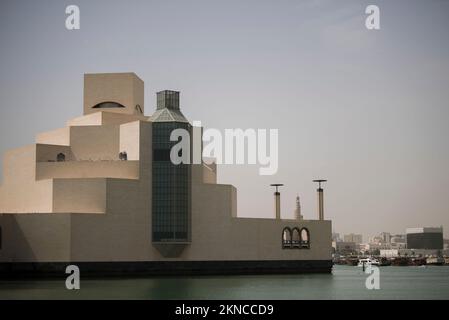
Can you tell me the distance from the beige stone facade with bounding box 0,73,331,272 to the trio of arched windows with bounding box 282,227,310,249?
1.58ft

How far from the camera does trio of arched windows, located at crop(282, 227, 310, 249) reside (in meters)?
91.6

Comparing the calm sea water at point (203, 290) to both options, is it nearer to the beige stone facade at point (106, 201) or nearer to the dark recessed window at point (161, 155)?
the beige stone facade at point (106, 201)

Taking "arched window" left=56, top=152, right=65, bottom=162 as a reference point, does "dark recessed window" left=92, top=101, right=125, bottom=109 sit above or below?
above

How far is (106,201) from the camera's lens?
257 feet

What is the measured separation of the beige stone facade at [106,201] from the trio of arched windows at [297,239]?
481 mm

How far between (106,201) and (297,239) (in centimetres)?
2627

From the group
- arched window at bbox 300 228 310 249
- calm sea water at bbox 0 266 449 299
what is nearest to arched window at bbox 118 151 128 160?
calm sea water at bbox 0 266 449 299

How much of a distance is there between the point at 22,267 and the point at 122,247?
9888mm

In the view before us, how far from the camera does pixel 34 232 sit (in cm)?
7538

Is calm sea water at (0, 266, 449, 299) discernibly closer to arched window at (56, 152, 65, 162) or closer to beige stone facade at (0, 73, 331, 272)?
beige stone facade at (0, 73, 331, 272)

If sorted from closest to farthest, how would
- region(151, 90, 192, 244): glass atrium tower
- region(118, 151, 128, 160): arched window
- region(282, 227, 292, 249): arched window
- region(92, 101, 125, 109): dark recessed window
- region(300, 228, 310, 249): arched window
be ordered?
region(151, 90, 192, 244): glass atrium tower
region(118, 151, 128, 160): arched window
region(92, 101, 125, 109): dark recessed window
region(282, 227, 292, 249): arched window
region(300, 228, 310, 249): arched window

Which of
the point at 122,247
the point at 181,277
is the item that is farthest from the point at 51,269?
the point at 181,277

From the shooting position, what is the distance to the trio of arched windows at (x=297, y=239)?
301 feet

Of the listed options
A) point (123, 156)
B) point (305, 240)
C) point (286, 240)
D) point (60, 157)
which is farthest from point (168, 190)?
point (305, 240)
